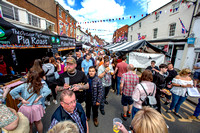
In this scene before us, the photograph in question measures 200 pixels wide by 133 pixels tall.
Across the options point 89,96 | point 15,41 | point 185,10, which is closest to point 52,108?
point 89,96

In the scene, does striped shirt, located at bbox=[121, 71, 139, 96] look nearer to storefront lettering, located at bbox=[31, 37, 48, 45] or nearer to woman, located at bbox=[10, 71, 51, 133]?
woman, located at bbox=[10, 71, 51, 133]

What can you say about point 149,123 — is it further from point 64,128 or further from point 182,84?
point 182,84

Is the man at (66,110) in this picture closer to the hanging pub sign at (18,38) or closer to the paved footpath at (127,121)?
the paved footpath at (127,121)

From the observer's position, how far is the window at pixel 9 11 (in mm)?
6570

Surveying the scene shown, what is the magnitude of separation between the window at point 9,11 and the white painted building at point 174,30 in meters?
13.1

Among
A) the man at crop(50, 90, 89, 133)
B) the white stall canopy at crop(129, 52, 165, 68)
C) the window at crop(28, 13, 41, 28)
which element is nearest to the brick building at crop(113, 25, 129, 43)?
the white stall canopy at crop(129, 52, 165, 68)

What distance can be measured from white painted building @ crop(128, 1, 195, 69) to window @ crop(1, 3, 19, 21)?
42.8ft

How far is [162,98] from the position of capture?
15.3 feet

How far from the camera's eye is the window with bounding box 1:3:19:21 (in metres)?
6.57

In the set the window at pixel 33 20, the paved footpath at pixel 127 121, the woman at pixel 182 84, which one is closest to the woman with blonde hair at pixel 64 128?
the paved footpath at pixel 127 121

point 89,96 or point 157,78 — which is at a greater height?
point 157,78

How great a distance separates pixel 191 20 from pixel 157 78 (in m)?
10.0

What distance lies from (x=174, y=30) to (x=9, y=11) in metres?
16.7

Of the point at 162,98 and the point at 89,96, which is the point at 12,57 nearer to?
the point at 89,96
